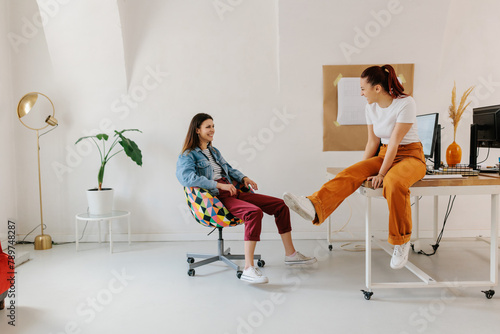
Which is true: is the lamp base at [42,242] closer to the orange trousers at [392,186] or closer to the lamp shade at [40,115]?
the lamp shade at [40,115]

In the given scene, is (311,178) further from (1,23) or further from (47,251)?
(1,23)

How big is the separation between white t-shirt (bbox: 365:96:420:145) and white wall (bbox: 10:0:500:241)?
1401 millimetres

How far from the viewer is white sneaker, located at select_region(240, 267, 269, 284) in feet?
9.42

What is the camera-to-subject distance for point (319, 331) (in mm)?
2227

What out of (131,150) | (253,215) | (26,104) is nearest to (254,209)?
(253,215)

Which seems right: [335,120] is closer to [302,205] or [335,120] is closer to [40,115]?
[302,205]

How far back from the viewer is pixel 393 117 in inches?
108

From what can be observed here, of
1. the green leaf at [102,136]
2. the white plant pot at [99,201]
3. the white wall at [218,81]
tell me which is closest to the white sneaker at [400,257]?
the white wall at [218,81]

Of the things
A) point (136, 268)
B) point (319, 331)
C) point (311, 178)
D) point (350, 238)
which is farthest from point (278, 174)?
point (319, 331)

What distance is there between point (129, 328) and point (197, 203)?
3.45 ft

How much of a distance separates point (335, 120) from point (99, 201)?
2.42 meters

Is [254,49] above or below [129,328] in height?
above

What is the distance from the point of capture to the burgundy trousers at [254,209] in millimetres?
2961

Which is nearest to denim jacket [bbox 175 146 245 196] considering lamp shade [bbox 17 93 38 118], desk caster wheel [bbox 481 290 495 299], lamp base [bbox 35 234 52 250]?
lamp shade [bbox 17 93 38 118]
